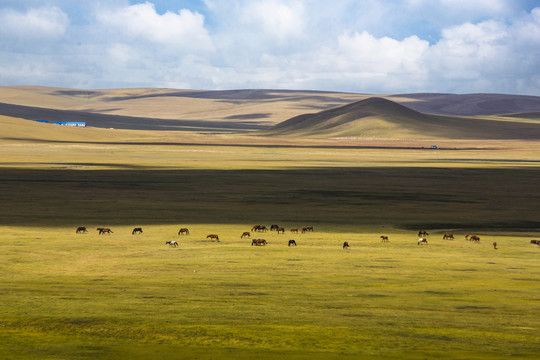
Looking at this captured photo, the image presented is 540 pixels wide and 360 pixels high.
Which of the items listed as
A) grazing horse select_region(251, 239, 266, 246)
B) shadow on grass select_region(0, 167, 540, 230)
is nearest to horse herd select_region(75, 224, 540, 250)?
grazing horse select_region(251, 239, 266, 246)

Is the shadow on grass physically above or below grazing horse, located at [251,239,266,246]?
above

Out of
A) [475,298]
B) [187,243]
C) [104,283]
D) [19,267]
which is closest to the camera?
[475,298]

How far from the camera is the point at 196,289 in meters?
22.1

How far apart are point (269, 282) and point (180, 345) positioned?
321 inches

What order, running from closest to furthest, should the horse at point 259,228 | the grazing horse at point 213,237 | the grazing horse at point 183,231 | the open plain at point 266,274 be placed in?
the open plain at point 266,274 → the grazing horse at point 213,237 → the grazing horse at point 183,231 → the horse at point 259,228

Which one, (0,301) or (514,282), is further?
(514,282)

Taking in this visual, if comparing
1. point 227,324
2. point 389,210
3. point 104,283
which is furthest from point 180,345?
point 389,210

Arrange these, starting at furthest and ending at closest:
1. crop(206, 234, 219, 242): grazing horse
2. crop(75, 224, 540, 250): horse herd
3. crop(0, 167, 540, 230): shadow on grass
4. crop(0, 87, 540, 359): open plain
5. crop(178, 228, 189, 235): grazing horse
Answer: crop(0, 167, 540, 230): shadow on grass < crop(178, 228, 189, 235): grazing horse < crop(206, 234, 219, 242): grazing horse < crop(75, 224, 540, 250): horse herd < crop(0, 87, 540, 359): open plain

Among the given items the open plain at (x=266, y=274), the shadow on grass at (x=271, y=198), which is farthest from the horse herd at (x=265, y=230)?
the shadow on grass at (x=271, y=198)

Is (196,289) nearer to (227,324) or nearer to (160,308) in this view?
(160,308)

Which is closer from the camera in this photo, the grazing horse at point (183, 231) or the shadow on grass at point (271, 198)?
the grazing horse at point (183, 231)

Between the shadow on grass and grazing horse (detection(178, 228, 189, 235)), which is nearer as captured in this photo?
grazing horse (detection(178, 228, 189, 235))

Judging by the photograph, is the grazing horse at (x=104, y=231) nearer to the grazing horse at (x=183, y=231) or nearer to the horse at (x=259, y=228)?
the grazing horse at (x=183, y=231)

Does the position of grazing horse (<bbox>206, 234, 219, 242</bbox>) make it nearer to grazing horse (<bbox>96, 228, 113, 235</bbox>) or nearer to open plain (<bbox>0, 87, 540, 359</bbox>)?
open plain (<bbox>0, 87, 540, 359</bbox>)
